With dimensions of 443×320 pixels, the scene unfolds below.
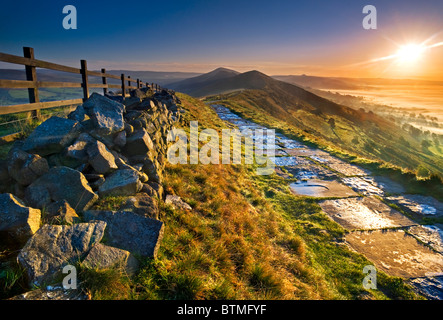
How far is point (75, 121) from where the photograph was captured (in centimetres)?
454

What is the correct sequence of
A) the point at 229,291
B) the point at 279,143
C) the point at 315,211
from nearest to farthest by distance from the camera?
the point at 229,291 < the point at 315,211 < the point at 279,143

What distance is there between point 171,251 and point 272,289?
1618mm

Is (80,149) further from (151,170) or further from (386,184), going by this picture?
(386,184)

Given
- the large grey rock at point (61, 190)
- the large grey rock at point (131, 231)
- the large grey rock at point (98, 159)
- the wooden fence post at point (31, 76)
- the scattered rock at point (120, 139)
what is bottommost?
the large grey rock at point (131, 231)

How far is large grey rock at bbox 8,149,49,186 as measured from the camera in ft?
11.5

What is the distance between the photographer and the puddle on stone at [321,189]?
7.75 metres

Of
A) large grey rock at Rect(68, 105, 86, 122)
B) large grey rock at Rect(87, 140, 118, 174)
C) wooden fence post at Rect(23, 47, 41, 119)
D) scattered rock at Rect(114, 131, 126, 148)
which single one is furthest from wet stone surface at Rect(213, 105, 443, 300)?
wooden fence post at Rect(23, 47, 41, 119)

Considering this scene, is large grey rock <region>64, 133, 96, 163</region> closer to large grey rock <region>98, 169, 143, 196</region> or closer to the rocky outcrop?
the rocky outcrop

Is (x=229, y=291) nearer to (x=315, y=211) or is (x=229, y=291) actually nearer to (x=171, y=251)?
(x=171, y=251)

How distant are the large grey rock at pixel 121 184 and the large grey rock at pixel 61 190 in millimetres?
326

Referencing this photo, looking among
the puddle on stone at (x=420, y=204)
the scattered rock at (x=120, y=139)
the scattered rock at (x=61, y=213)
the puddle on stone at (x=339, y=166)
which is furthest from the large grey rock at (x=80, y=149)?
the puddle on stone at (x=339, y=166)

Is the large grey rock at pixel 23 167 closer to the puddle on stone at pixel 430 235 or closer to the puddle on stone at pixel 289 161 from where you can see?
the puddle on stone at pixel 430 235

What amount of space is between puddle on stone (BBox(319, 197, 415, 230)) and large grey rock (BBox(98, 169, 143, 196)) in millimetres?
5413
